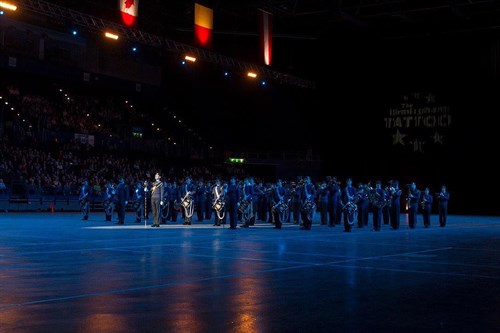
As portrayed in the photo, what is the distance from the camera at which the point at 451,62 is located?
3809 cm

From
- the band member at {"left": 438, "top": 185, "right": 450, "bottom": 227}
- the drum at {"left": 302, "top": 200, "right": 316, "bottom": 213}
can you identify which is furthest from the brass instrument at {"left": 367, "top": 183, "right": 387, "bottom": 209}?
the band member at {"left": 438, "top": 185, "right": 450, "bottom": 227}

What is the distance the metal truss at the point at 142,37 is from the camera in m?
28.1

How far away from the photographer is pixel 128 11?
24.8 meters

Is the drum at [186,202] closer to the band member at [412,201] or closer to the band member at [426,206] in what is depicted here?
the band member at [412,201]

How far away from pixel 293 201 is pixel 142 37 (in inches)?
415

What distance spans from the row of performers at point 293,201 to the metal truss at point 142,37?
713 cm

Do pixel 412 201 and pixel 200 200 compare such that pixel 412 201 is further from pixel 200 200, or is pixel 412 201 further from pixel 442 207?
pixel 200 200

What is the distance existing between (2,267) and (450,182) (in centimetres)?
3248

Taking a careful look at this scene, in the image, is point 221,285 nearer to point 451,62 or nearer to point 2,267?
point 2,267

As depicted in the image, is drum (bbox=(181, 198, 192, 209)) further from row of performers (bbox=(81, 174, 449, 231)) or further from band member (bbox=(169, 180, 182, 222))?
band member (bbox=(169, 180, 182, 222))

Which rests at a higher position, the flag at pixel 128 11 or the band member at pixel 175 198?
the flag at pixel 128 11

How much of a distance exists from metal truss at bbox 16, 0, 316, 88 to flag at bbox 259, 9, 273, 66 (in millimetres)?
4609

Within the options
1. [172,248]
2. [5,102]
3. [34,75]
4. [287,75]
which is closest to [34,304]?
[172,248]

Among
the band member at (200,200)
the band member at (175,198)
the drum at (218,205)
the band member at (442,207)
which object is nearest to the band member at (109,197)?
the band member at (175,198)
